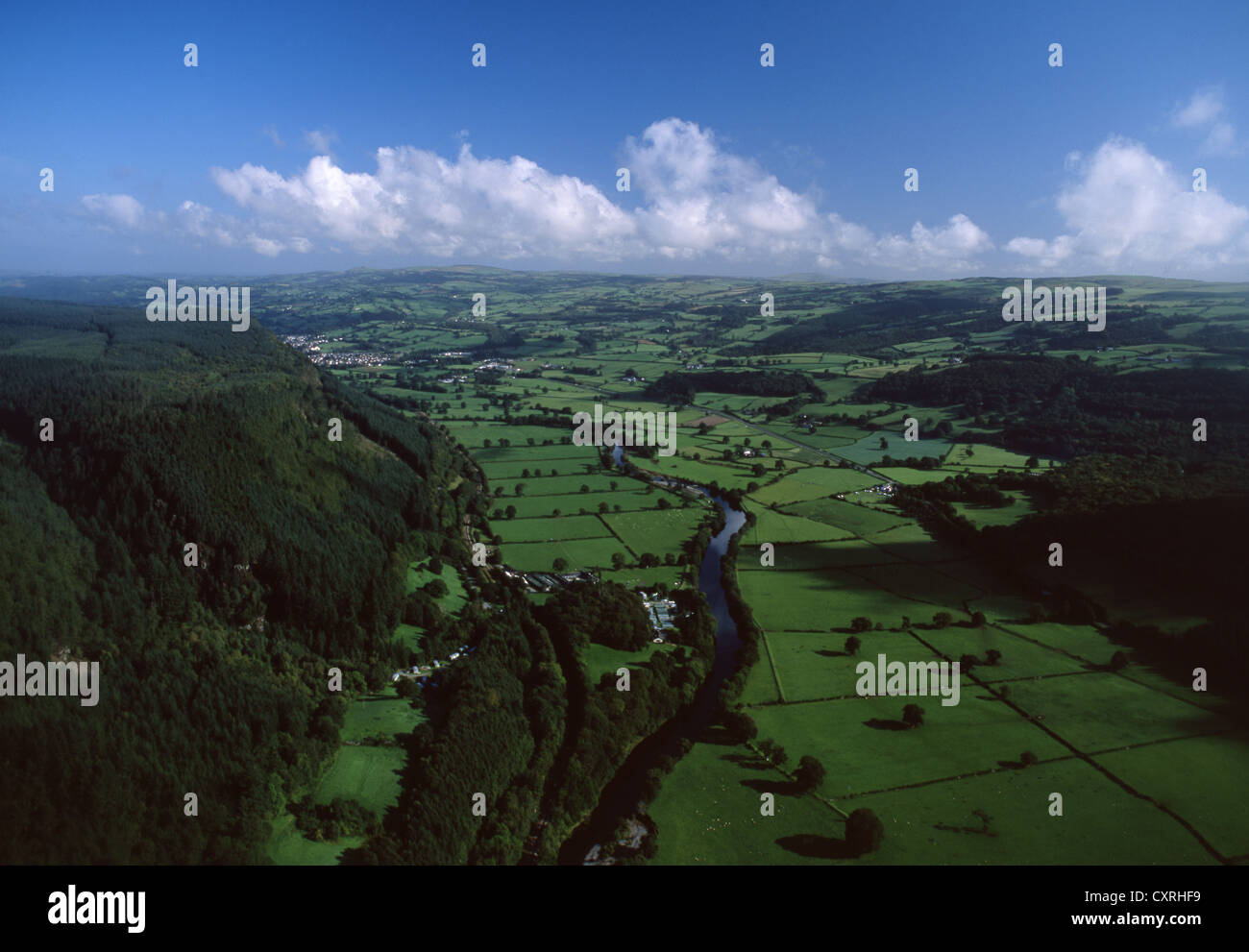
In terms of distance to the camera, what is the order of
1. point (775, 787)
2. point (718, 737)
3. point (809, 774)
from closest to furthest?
1. point (809, 774)
2. point (775, 787)
3. point (718, 737)

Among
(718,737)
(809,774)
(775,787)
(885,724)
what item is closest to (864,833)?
(809,774)

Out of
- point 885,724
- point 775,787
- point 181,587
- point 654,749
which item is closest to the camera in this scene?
point 775,787

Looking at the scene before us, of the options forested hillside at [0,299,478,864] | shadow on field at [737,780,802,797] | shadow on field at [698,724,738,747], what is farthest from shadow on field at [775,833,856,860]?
forested hillside at [0,299,478,864]

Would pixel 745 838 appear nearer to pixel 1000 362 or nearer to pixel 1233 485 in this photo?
pixel 1233 485

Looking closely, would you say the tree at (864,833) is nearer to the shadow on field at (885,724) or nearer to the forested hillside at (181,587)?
the shadow on field at (885,724)

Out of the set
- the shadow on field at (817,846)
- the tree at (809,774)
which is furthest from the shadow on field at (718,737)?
the shadow on field at (817,846)

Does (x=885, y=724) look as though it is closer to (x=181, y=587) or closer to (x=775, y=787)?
(x=775, y=787)
